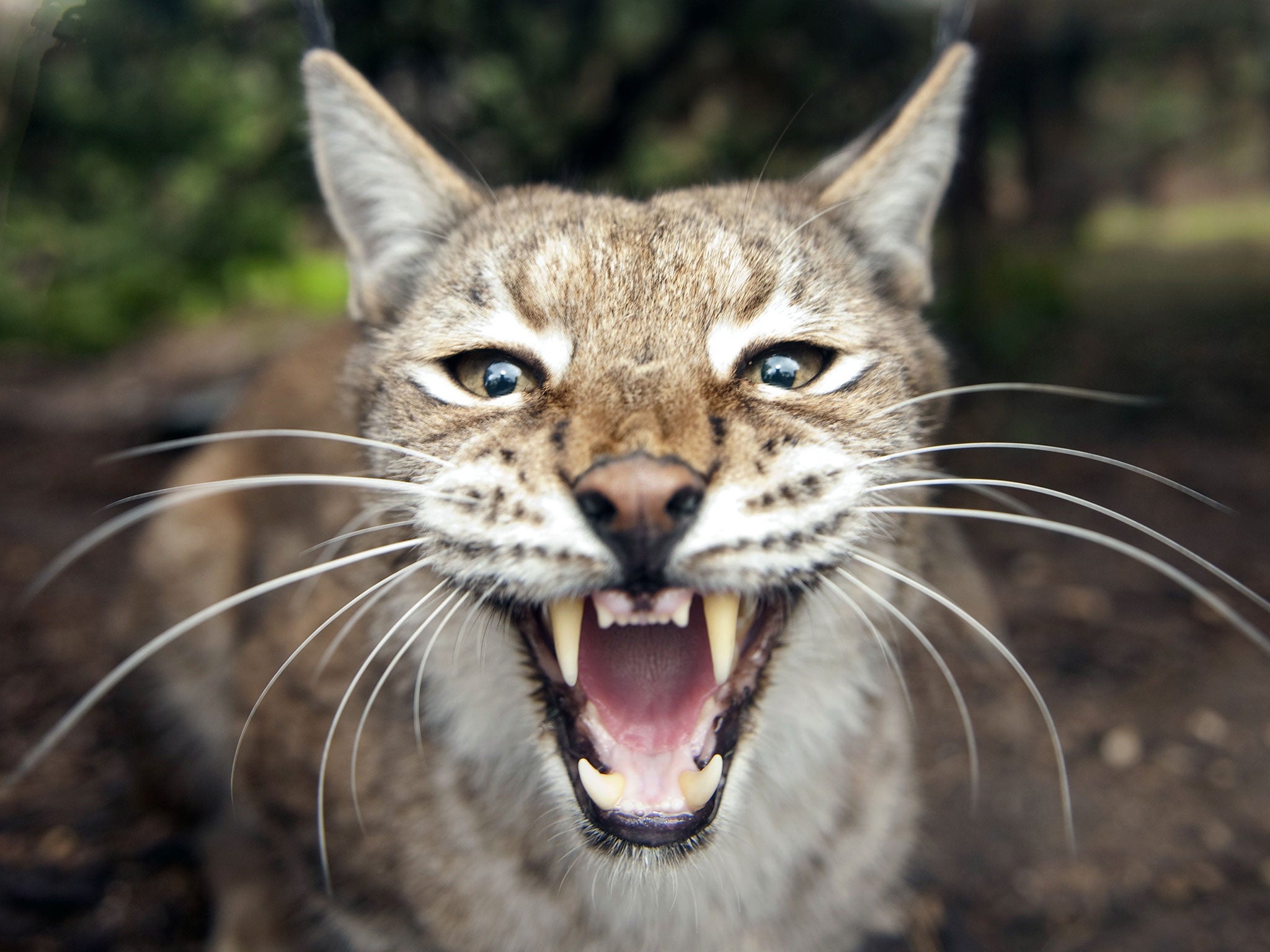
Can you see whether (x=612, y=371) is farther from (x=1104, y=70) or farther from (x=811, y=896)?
(x=1104, y=70)

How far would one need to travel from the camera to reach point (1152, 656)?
4.06 m

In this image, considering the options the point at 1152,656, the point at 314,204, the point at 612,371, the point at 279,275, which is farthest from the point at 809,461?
the point at 279,275

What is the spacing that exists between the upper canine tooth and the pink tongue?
6 cm

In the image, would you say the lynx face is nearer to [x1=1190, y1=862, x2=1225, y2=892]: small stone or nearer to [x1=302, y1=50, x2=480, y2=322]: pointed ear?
[x1=302, y1=50, x2=480, y2=322]: pointed ear

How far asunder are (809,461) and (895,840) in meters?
1.46

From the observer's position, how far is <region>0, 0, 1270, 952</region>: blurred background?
10.4 feet

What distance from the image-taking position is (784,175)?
4082 mm

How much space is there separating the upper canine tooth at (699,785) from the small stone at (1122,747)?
2.45 meters

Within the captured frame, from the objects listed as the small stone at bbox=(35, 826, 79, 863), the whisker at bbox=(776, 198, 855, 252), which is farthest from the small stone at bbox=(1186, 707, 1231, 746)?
the small stone at bbox=(35, 826, 79, 863)

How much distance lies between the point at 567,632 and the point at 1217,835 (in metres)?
2.66

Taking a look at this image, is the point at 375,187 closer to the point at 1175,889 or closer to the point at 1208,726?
the point at 1175,889

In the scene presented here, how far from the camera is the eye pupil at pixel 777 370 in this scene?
209cm

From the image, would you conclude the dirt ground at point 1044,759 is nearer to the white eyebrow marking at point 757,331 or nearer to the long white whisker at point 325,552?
the long white whisker at point 325,552

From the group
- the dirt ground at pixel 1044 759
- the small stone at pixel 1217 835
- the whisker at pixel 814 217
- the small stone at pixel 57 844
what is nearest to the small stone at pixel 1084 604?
the dirt ground at pixel 1044 759
